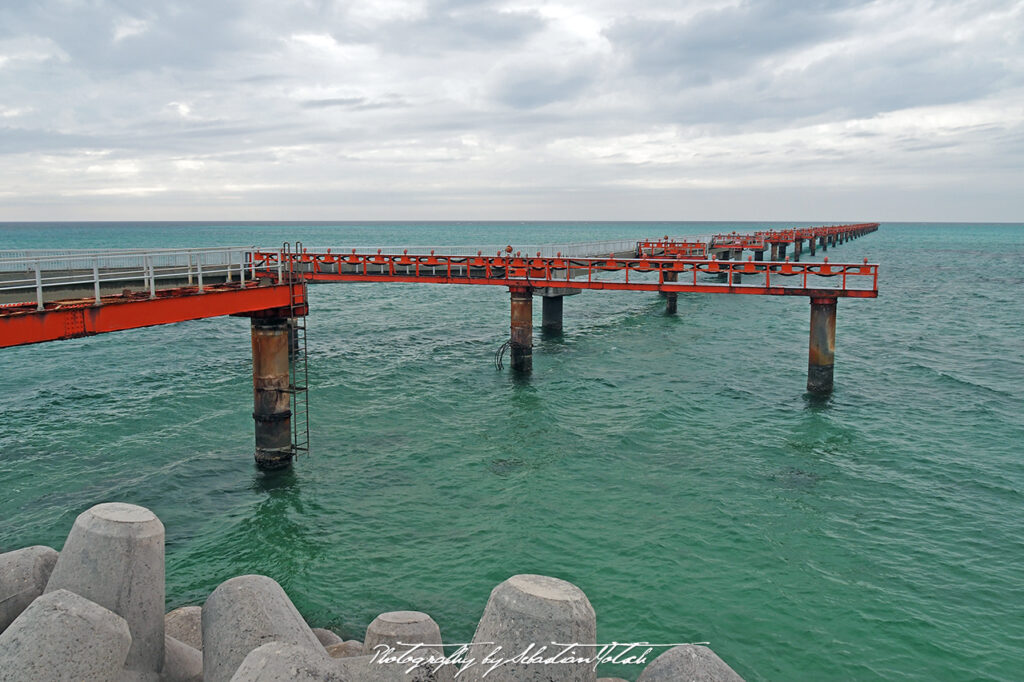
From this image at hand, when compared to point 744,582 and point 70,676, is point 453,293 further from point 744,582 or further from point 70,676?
point 70,676

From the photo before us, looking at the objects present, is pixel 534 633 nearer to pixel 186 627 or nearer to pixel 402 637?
pixel 402 637

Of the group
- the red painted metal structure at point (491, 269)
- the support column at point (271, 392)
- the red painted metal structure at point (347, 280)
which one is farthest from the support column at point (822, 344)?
the support column at point (271, 392)

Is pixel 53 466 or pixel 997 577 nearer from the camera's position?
pixel 997 577

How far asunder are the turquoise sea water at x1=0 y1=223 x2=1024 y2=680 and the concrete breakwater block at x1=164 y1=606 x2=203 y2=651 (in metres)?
2.67

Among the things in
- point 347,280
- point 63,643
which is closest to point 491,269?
point 347,280

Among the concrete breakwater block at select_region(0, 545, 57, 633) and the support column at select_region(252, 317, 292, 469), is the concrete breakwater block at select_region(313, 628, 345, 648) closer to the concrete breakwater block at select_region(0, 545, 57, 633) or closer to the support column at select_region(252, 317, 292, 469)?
the concrete breakwater block at select_region(0, 545, 57, 633)

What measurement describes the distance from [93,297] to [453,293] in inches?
2389

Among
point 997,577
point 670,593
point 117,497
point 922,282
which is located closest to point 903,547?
point 997,577

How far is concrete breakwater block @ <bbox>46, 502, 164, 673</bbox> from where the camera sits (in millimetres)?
8031

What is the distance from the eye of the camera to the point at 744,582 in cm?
1398

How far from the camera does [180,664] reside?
8703 mm

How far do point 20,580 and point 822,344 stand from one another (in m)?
24.9

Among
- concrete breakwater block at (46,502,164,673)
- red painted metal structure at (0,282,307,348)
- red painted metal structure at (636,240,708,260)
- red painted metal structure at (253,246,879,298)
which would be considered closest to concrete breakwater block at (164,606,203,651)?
concrete breakwater block at (46,502,164,673)

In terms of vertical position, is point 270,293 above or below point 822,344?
above
